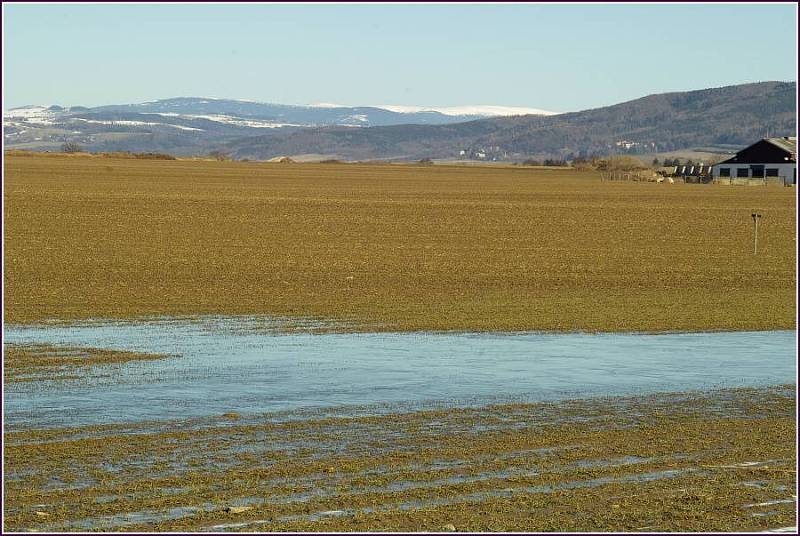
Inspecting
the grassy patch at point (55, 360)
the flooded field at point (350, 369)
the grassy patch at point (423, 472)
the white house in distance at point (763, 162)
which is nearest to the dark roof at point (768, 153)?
the white house in distance at point (763, 162)

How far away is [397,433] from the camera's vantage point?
1098 centimetres

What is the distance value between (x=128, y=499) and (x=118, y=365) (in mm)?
5932

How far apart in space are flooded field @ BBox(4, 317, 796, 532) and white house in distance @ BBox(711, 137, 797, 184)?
96.3 meters

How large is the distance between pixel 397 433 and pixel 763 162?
349ft

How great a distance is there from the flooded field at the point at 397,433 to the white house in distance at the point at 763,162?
316 ft

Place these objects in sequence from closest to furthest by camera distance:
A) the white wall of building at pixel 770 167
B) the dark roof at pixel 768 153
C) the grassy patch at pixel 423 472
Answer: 1. the grassy patch at pixel 423 472
2. the white wall of building at pixel 770 167
3. the dark roof at pixel 768 153

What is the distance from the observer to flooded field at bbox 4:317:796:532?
27.8 feet

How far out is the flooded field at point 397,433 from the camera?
8.48 meters

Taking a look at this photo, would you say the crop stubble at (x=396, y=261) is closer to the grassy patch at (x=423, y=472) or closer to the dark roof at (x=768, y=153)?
the grassy patch at (x=423, y=472)

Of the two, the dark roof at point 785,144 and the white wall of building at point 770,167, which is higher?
the dark roof at point 785,144

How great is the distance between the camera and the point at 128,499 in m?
8.66

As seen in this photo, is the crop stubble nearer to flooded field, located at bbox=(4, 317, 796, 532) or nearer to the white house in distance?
flooded field, located at bbox=(4, 317, 796, 532)

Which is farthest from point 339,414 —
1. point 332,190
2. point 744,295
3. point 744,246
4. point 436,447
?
point 332,190

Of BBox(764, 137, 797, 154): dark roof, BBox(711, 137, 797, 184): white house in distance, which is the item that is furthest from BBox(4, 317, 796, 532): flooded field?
BBox(764, 137, 797, 154): dark roof
